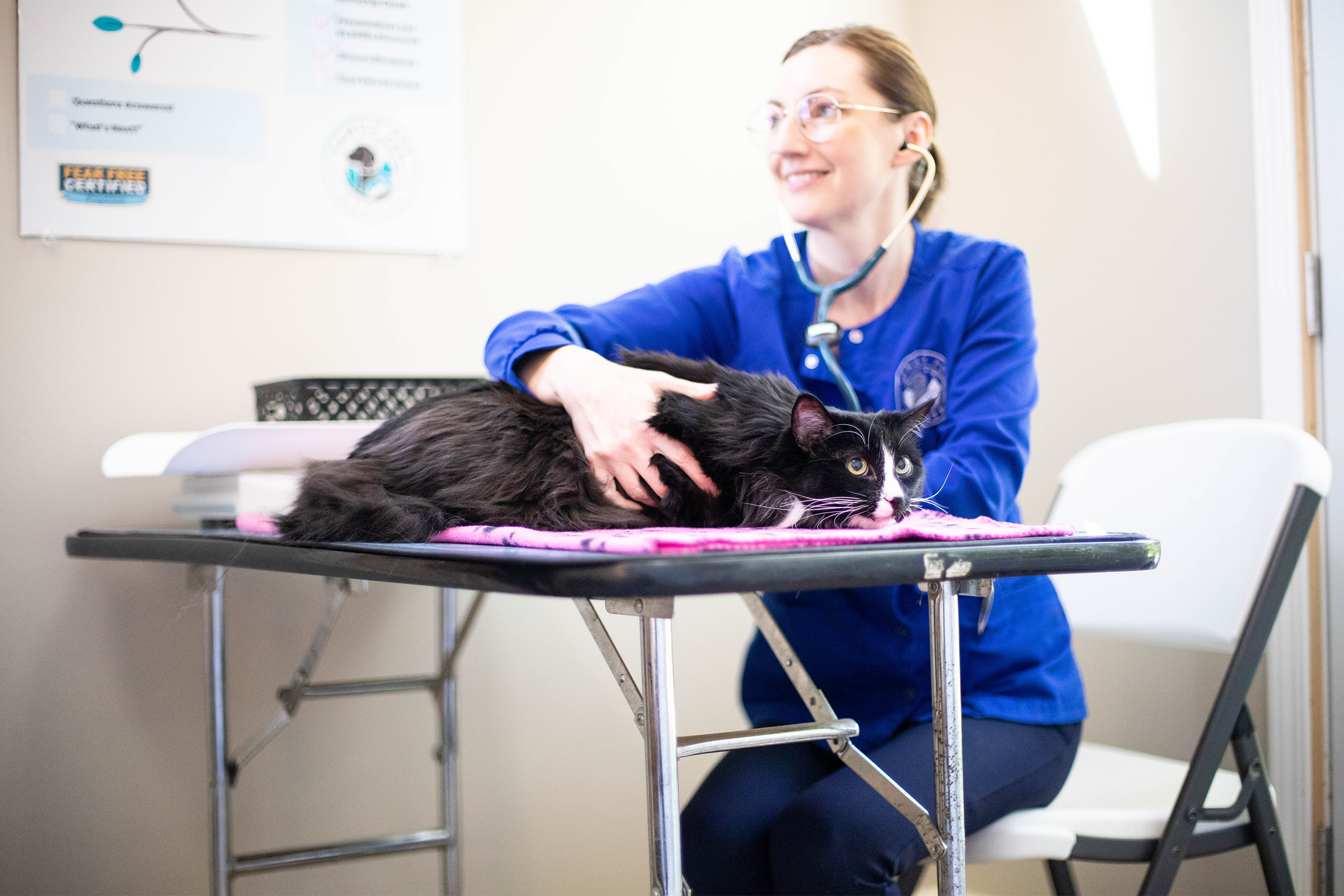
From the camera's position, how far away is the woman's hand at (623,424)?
3.17 feet

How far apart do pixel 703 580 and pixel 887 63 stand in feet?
3.41

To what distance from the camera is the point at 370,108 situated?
6.09ft

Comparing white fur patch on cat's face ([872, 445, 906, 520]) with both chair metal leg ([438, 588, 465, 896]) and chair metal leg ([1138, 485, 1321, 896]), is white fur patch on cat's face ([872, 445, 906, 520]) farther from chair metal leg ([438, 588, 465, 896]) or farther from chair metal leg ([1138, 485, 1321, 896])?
chair metal leg ([438, 588, 465, 896])

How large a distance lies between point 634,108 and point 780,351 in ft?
3.29

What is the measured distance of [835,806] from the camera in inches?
41.7

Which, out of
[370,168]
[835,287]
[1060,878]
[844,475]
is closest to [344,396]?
[370,168]

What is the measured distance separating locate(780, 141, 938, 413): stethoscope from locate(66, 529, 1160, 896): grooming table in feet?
1.07

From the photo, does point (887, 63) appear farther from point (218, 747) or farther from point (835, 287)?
point (218, 747)

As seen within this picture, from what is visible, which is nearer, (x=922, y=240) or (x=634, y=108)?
(x=922, y=240)

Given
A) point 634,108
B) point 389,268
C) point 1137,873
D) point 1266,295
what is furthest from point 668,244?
point 1137,873

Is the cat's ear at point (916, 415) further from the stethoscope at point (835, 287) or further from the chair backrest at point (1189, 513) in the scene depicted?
the chair backrest at point (1189, 513)

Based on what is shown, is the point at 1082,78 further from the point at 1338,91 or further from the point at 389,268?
the point at 389,268

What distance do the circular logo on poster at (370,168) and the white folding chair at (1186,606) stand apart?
1384 millimetres

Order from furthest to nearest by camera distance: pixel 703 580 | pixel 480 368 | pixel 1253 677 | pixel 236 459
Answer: pixel 480 368
pixel 236 459
pixel 1253 677
pixel 703 580
